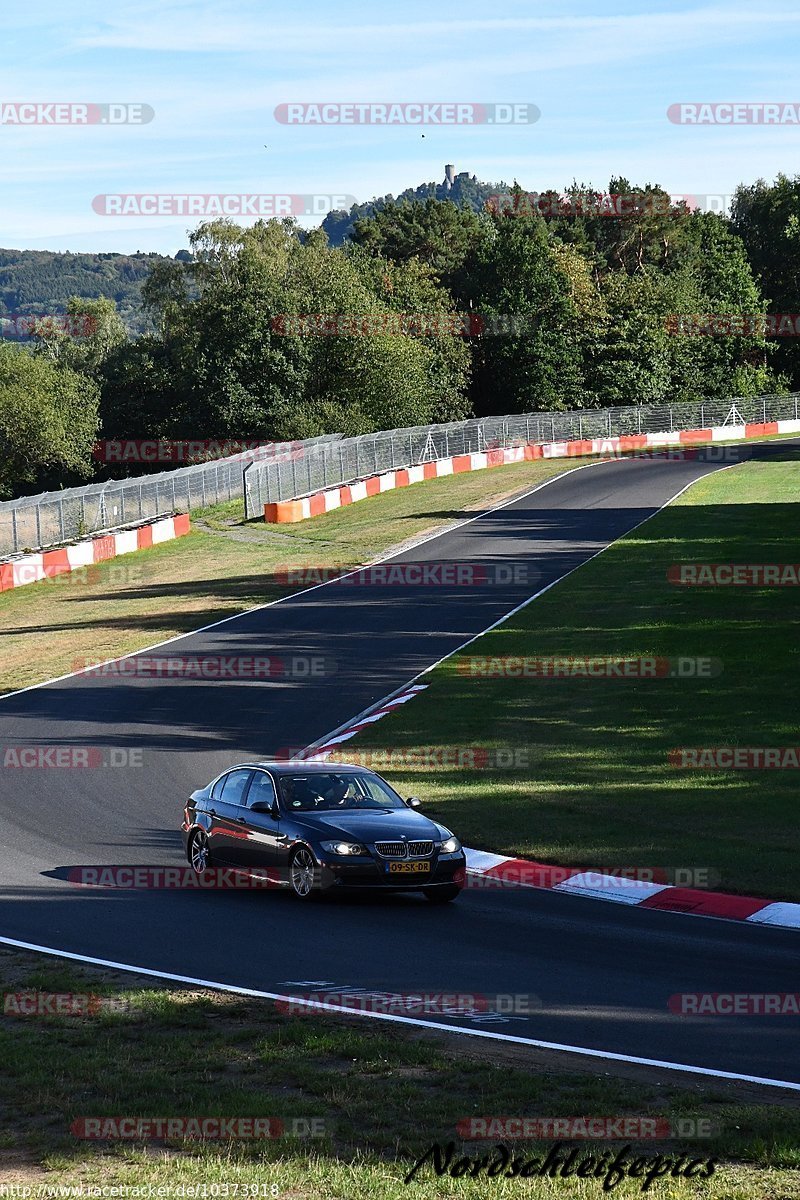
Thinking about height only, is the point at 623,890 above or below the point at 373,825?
below

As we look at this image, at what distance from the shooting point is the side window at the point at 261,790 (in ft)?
49.7

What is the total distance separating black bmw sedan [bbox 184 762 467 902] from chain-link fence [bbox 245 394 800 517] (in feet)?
131

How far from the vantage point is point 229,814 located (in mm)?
15273

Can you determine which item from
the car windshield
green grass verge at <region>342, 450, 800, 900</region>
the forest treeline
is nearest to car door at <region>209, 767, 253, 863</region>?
the car windshield

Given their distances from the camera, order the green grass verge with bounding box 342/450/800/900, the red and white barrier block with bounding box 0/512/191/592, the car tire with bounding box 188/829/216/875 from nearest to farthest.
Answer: the car tire with bounding box 188/829/216/875 → the green grass verge with bounding box 342/450/800/900 → the red and white barrier block with bounding box 0/512/191/592

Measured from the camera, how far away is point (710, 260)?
110812mm

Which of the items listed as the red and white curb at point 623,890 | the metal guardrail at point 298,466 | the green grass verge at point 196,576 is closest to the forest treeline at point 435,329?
the metal guardrail at point 298,466

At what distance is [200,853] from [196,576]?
2734 cm

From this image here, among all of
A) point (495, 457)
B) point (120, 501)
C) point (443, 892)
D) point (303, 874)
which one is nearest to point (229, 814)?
point (303, 874)

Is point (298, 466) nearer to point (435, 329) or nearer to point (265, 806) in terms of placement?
point (435, 329)

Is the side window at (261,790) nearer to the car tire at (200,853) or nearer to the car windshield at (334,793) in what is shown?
the car windshield at (334,793)

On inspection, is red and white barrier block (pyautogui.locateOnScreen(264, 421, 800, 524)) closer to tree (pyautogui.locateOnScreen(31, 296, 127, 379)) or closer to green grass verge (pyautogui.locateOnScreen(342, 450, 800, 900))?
green grass verge (pyautogui.locateOnScreen(342, 450, 800, 900))

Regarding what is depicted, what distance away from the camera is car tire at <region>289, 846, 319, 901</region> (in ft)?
46.0

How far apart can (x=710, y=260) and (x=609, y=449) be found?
42.9 metres
